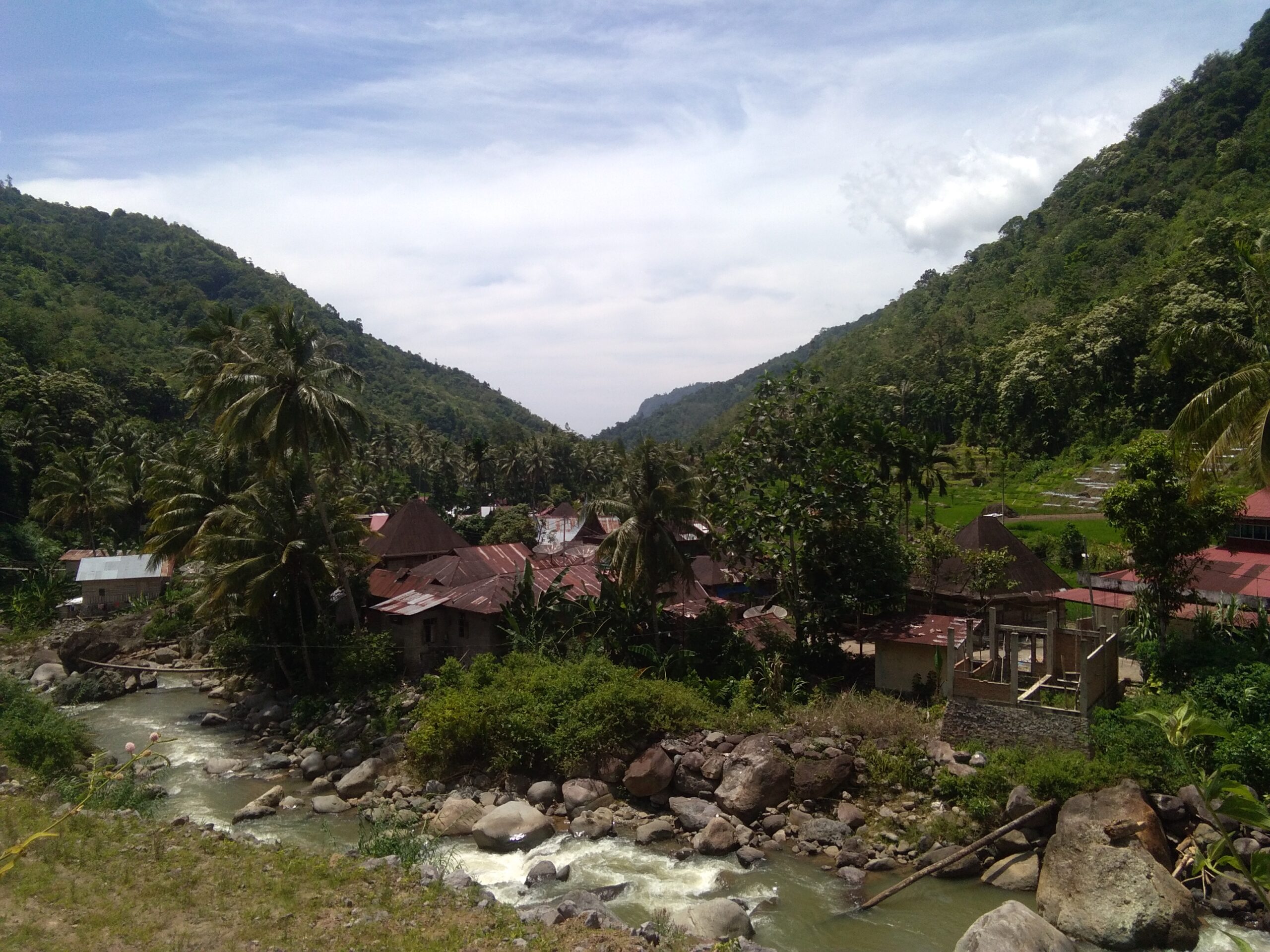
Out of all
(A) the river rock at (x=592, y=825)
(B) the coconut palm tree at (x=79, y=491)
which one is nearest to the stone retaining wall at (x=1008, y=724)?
(A) the river rock at (x=592, y=825)

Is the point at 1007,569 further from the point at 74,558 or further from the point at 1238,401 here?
the point at 74,558

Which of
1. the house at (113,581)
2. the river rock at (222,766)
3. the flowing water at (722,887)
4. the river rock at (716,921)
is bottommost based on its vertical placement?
the river rock at (222,766)

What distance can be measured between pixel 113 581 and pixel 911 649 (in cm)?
3715

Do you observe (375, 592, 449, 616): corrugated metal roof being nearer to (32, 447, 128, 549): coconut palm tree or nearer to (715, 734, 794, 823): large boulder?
(715, 734, 794, 823): large boulder

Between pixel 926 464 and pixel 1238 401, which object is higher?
pixel 1238 401

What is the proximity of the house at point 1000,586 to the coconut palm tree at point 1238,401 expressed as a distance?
341 inches

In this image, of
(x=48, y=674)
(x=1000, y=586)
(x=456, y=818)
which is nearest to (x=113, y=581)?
(x=48, y=674)

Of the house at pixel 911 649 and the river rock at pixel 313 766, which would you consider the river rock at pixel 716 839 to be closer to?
the house at pixel 911 649

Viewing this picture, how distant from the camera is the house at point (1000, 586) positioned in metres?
26.0

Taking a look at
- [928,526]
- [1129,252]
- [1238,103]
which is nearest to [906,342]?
[1129,252]

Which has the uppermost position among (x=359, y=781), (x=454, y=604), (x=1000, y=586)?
(x=1000, y=586)

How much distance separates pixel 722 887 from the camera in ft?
51.0

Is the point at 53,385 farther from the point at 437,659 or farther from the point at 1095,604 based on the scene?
the point at 1095,604

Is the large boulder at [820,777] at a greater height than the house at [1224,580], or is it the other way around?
the house at [1224,580]
